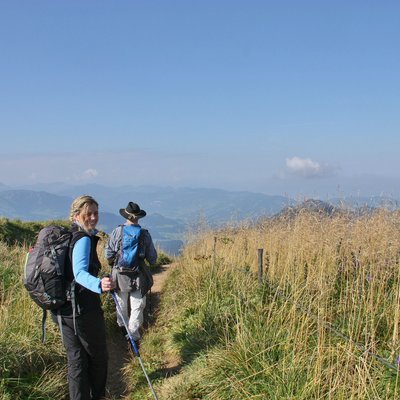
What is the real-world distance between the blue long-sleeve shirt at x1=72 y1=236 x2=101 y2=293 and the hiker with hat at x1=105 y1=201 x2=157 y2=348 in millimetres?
2032

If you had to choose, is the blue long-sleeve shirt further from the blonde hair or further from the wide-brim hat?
the wide-brim hat

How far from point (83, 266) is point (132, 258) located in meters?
2.13

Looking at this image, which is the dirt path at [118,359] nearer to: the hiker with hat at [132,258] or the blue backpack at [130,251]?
the hiker with hat at [132,258]

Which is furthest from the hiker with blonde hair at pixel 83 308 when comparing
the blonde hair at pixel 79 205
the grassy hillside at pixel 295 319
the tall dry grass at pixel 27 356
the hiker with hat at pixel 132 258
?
the hiker with hat at pixel 132 258

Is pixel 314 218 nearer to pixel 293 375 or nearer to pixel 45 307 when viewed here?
pixel 293 375

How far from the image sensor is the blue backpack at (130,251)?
19.0ft

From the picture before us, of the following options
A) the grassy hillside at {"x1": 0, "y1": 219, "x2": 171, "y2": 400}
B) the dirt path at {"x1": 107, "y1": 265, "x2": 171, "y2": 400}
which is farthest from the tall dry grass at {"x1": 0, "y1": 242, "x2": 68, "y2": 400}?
the dirt path at {"x1": 107, "y1": 265, "x2": 171, "y2": 400}

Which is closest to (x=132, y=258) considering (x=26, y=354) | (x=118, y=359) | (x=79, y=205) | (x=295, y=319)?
(x=118, y=359)

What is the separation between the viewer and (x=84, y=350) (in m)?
4.07

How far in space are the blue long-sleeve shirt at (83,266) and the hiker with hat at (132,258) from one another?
6.67ft

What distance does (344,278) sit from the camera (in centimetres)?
489

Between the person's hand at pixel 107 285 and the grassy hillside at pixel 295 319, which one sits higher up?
the person's hand at pixel 107 285

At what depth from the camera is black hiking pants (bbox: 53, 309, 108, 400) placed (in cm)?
394

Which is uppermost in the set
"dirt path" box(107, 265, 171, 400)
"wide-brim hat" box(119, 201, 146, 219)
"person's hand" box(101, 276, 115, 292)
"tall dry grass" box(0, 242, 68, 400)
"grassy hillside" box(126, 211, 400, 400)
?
"wide-brim hat" box(119, 201, 146, 219)
